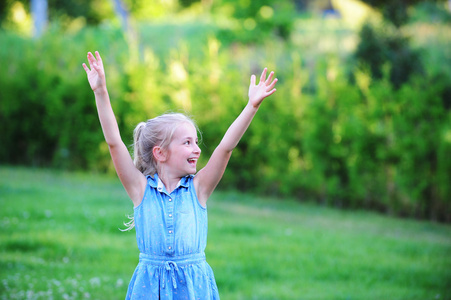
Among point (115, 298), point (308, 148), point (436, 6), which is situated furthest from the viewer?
point (436, 6)

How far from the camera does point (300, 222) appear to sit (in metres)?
8.17

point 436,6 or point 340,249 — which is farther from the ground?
point 436,6

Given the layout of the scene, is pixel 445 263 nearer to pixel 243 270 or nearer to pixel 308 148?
pixel 243 270

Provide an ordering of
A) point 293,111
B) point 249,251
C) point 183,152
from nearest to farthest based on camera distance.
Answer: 1. point 183,152
2. point 249,251
3. point 293,111

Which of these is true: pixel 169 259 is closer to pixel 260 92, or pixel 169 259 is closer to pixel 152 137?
pixel 152 137

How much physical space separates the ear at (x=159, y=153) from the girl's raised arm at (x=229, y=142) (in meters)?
0.18

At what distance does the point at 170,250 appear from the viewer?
251cm

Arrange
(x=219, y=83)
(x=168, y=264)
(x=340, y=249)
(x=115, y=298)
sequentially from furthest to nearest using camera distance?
(x=219, y=83), (x=340, y=249), (x=115, y=298), (x=168, y=264)

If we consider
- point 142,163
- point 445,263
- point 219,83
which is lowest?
point 445,263

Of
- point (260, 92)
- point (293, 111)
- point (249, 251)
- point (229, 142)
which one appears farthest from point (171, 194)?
point (293, 111)

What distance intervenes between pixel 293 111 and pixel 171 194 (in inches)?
299

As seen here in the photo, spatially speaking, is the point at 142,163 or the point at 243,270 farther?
the point at 243,270

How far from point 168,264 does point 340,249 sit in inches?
164

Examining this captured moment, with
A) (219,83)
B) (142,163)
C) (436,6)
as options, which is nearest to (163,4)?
(436,6)
